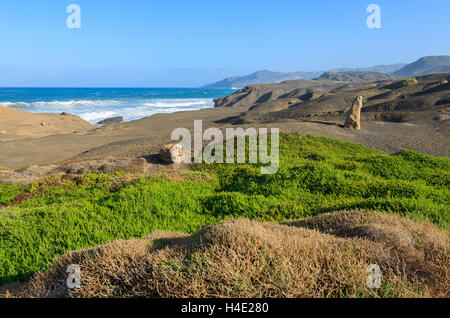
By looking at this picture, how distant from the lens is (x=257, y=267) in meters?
2.18

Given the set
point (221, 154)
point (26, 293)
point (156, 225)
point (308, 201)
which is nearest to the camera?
point (26, 293)

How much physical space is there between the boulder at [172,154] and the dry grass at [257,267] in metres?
8.49

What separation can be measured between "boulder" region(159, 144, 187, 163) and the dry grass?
8.49 m

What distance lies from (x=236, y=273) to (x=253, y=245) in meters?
0.34

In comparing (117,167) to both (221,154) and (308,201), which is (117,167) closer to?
(221,154)

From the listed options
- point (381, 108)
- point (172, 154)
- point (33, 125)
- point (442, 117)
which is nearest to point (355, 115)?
point (442, 117)

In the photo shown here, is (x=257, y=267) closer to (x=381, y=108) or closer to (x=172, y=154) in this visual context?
(x=172, y=154)

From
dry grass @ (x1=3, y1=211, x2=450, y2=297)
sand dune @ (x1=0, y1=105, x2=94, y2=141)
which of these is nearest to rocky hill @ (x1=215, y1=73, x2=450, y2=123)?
sand dune @ (x1=0, y1=105, x2=94, y2=141)

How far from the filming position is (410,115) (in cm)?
2161

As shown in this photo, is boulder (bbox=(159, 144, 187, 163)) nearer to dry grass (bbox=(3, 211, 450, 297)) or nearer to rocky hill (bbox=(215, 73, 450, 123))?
dry grass (bbox=(3, 211, 450, 297))

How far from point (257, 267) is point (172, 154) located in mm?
9449

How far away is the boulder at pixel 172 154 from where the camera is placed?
11.4 m
